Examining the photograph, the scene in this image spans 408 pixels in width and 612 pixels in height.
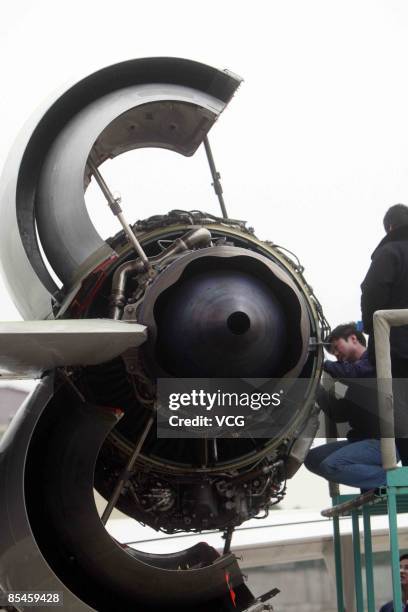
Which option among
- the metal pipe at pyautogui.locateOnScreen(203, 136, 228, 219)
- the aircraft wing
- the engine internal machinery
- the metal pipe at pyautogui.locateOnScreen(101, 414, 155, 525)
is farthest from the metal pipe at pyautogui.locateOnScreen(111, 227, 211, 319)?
the metal pipe at pyautogui.locateOnScreen(203, 136, 228, 219)

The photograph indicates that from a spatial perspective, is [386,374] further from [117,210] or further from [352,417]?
[117,210]

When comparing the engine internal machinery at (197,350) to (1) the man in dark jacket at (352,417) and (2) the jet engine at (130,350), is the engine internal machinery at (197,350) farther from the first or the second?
(1) the man in dark jacket at (352,417)

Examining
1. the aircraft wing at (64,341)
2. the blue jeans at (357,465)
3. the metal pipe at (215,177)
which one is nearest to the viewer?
the aircraft wing at (64,341)

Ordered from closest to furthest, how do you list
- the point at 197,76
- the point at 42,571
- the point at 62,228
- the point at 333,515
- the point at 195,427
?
the point at 42,571, the point at 195,427, the point at 62,228, the point at 197,76, the point at 333,515

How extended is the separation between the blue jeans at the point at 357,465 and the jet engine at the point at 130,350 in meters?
0.16

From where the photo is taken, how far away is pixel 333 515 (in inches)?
210

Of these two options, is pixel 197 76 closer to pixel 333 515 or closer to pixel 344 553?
pixel 333 515

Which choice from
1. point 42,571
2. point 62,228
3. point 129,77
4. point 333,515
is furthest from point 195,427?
point 333,515

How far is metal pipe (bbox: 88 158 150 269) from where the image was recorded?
383cm

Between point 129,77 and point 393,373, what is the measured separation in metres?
1.91

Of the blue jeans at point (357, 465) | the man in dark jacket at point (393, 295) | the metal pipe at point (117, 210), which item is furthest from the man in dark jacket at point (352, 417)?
the metal pipe at point (117, 210)

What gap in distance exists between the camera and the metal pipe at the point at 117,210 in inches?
151

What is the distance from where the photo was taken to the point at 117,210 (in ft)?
13.0

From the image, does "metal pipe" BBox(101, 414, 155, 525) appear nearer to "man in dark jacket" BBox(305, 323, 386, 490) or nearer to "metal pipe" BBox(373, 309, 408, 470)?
"man in dark jacket" BBox(305, 323, 386, 490)
